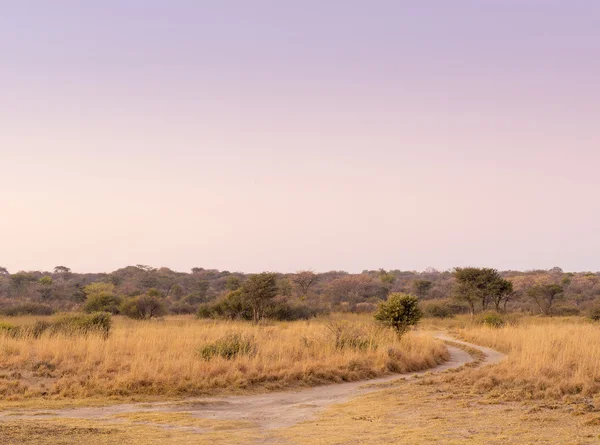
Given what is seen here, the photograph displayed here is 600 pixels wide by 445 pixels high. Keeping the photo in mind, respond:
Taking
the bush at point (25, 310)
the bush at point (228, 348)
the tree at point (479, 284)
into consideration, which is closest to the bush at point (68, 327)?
the bush at point (228, 348)

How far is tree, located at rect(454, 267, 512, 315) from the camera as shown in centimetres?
4338

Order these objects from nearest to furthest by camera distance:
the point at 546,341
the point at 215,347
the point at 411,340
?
the point at 215,347, the point at 546,341, the point at 411,340

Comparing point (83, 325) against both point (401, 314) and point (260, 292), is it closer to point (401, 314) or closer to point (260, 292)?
point (401, 314)

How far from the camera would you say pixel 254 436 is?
31.5 feet

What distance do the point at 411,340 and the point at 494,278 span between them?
2352cm

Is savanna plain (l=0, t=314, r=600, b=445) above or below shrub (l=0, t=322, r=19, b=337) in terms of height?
below

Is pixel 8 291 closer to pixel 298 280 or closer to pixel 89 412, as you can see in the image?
pixel 298 280

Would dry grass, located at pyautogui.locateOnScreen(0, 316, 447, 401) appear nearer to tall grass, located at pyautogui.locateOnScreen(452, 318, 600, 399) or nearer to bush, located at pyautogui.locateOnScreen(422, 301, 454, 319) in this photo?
tall grass, located at pyautogui.locateOnScreen(452, 318, 600, 399)

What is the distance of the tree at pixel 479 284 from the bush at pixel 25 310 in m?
29.8

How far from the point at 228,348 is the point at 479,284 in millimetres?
29660

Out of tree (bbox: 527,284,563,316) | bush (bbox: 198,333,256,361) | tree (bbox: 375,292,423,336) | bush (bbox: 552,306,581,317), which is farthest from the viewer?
tree (bbox: 527,284,563,316)

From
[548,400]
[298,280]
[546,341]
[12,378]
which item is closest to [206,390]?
[12,378]

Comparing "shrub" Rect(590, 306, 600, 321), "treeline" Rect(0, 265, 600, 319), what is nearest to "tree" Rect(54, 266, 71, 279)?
"treeline" Rect(0, 265, 600, 319)

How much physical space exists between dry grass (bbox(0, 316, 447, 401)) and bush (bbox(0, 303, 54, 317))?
18.9 meters
